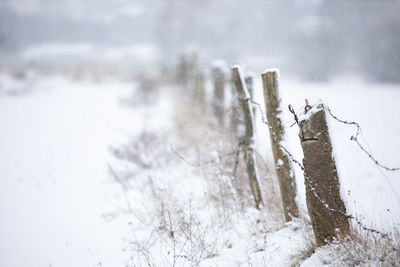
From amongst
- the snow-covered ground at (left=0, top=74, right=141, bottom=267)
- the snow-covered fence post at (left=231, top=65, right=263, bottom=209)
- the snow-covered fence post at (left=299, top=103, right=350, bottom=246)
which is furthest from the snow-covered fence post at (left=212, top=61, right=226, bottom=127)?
the snow-covered fence post at (left=299, top=103, right=350, bottom=246)

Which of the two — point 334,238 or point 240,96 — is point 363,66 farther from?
point 334,238

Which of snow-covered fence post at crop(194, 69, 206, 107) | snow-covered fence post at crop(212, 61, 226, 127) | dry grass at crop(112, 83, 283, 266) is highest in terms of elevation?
snow-covered fence post at crop(194, 69, 206, 107)

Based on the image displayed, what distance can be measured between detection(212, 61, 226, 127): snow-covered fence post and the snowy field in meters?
1.29

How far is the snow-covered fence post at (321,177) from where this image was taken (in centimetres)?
167

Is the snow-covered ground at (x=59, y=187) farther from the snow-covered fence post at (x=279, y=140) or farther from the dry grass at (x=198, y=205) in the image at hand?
the snow-covered fence post at (x=279, y=140)

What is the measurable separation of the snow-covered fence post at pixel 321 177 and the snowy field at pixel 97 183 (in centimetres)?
10

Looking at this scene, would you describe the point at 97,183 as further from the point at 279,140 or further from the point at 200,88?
the point at 279,140

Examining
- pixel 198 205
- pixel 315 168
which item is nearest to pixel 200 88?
pixel 198 205

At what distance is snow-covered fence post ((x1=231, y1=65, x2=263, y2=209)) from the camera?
275 centimetres

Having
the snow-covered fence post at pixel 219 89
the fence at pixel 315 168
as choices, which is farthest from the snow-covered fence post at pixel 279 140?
the snow-covered fence post at pixel 219 89

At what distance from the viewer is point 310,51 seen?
14211mm

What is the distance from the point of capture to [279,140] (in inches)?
92.3

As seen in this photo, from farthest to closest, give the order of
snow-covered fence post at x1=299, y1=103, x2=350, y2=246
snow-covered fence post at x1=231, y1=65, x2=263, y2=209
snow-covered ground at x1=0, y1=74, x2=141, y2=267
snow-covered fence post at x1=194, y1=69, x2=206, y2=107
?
snow-covered fence post at x1=194, y1=69, x2=206, y2=107 → snow-covered ground at x1=0, y1=74, x2=141, y2=267 → snow-covered fence post at x1=231, y1=65, x2=263, y2=209 → snow-covered fence post at x1=299, y1=103, x2=350, y2=246

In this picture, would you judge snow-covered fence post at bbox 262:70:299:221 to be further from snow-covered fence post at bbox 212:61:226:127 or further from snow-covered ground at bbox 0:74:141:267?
snow-covered fence post at bbox 212:61:226:127
